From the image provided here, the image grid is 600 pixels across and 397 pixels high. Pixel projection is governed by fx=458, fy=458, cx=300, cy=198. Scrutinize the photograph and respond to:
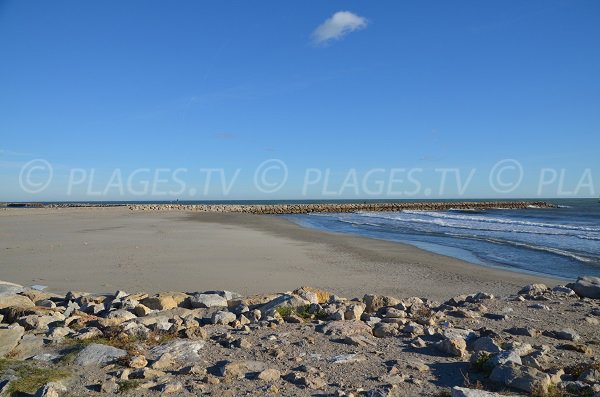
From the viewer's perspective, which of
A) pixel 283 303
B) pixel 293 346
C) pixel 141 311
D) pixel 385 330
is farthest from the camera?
pixel 283 303

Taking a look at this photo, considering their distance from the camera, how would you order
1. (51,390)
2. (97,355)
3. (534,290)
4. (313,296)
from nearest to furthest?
(51,390) < (97,355) < (313,296) < (534,290)

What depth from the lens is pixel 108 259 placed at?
1479 cm

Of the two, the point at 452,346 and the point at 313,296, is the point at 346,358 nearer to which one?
the point at 452,346

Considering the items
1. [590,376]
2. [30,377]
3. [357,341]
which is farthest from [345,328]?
[30,377]

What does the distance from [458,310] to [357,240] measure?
16.5 m

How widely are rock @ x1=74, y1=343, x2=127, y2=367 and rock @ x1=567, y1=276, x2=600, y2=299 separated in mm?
8136

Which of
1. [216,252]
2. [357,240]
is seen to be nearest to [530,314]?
[216,252]

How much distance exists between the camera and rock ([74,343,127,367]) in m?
4.99

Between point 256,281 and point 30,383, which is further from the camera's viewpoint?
point 256,281

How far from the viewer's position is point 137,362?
4.90m

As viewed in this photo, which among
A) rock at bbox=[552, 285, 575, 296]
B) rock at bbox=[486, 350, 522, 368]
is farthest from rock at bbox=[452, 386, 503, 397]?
rock at bbox=[552, 285, 575, 296]

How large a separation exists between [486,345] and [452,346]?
47 cm

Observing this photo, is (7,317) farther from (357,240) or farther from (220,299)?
(357,240)

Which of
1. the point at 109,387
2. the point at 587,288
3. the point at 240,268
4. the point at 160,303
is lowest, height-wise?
the point at 240,268
